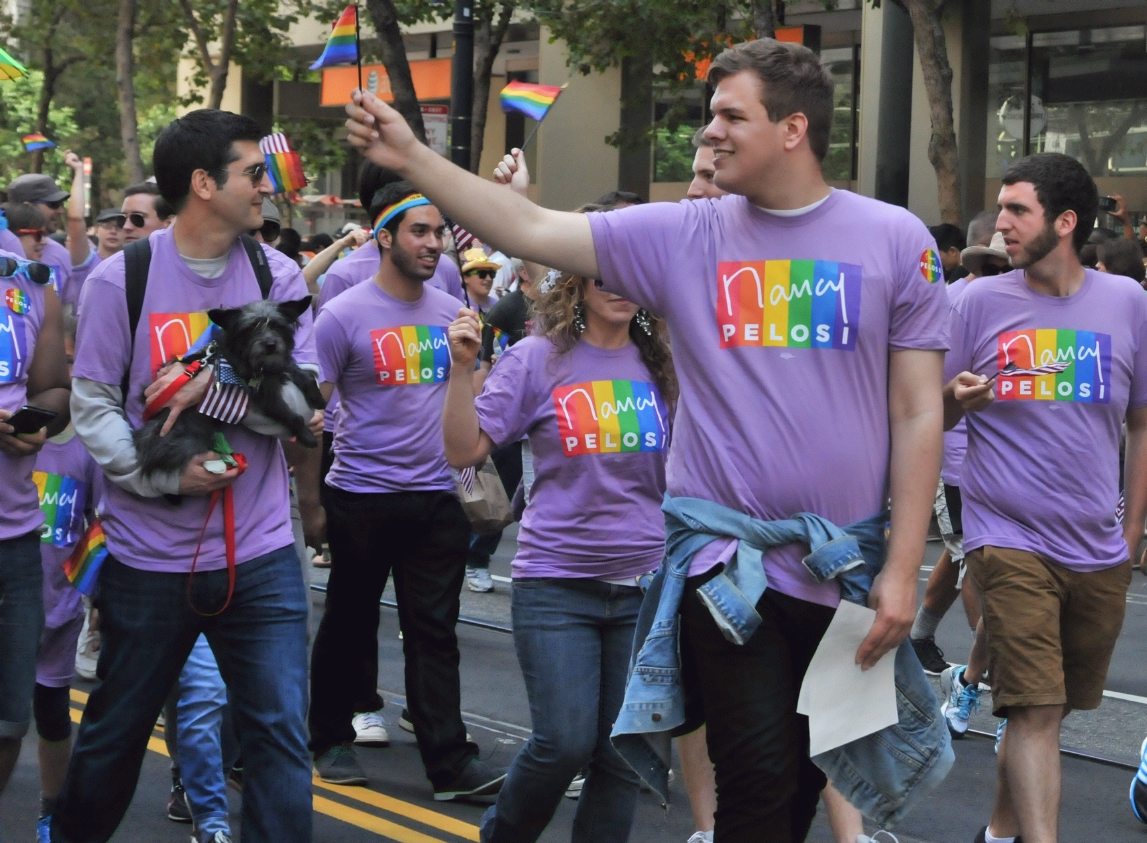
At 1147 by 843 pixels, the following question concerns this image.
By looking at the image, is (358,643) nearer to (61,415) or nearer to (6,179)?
(61,415)

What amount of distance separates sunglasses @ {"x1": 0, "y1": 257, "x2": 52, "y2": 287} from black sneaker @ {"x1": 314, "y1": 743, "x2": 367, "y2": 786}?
7.31ft

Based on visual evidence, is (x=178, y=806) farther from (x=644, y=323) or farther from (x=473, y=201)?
(x=473, y=201)

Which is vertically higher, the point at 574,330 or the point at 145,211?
the point at 145,211

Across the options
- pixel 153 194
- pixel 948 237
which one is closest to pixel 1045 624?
pixel 153 194

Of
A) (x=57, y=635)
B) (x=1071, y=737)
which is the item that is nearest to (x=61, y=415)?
(x=57, y=635)

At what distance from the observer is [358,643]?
6184 millimetres

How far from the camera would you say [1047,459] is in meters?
4.90

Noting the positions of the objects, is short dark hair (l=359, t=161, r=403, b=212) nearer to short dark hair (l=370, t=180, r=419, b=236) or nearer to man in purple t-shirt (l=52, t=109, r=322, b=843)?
short dark hair (l=370, t=180, r=419, b=236)

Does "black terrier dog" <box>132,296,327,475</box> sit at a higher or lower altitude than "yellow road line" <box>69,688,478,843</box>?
higher

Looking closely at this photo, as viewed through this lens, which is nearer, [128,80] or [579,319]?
[579,319]

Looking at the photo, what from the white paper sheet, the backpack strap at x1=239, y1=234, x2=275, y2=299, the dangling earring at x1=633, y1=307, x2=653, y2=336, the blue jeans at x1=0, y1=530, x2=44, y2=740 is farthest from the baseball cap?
the white paper sheet

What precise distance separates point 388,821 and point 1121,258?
6.42m

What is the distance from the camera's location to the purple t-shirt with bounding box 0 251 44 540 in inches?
179

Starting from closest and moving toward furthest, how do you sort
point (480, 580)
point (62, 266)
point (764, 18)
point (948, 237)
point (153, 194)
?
point (153, 194) → point (62, 266) → point (480, 580) → point (948, 237) → point (764, 18)
